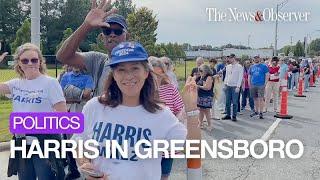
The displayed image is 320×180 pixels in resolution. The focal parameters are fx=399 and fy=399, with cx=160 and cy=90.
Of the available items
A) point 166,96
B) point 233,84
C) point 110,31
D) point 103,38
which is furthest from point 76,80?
point 233,84

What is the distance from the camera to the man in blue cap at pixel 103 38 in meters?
2.80

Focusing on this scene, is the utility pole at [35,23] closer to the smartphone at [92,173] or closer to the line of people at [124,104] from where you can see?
the line of people at [124,104]

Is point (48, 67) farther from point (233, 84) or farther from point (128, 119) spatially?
point (128, 119)

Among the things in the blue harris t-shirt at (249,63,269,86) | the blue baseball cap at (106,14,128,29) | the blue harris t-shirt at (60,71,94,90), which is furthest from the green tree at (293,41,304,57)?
the blue baseball cap at (106,14,128,29)

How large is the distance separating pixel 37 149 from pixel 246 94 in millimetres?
10471

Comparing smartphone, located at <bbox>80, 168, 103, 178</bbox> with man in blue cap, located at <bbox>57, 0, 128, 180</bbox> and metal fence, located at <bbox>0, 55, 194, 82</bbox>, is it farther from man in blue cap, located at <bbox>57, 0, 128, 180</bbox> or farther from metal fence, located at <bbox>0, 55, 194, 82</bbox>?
metal fence, located at <bbox>0, 55, 194, 82</bbox>

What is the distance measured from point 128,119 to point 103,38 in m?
1.19

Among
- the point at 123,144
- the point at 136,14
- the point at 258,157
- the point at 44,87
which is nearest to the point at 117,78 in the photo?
the point at 123,144

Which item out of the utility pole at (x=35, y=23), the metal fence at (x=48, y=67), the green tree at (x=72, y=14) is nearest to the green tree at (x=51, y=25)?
the green tree at (x=72, y=14)

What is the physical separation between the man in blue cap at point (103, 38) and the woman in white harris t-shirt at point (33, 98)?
51cm

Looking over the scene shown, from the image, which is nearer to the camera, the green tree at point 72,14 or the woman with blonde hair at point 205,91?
the woman with blonde hair at point 205,91

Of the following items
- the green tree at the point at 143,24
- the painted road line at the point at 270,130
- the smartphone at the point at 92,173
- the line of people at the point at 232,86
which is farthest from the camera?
the green tree at the point at 143,24

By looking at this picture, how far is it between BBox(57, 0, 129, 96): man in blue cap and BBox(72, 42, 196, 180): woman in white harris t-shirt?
0.67 metres

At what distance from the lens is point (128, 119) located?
7.07 ft
